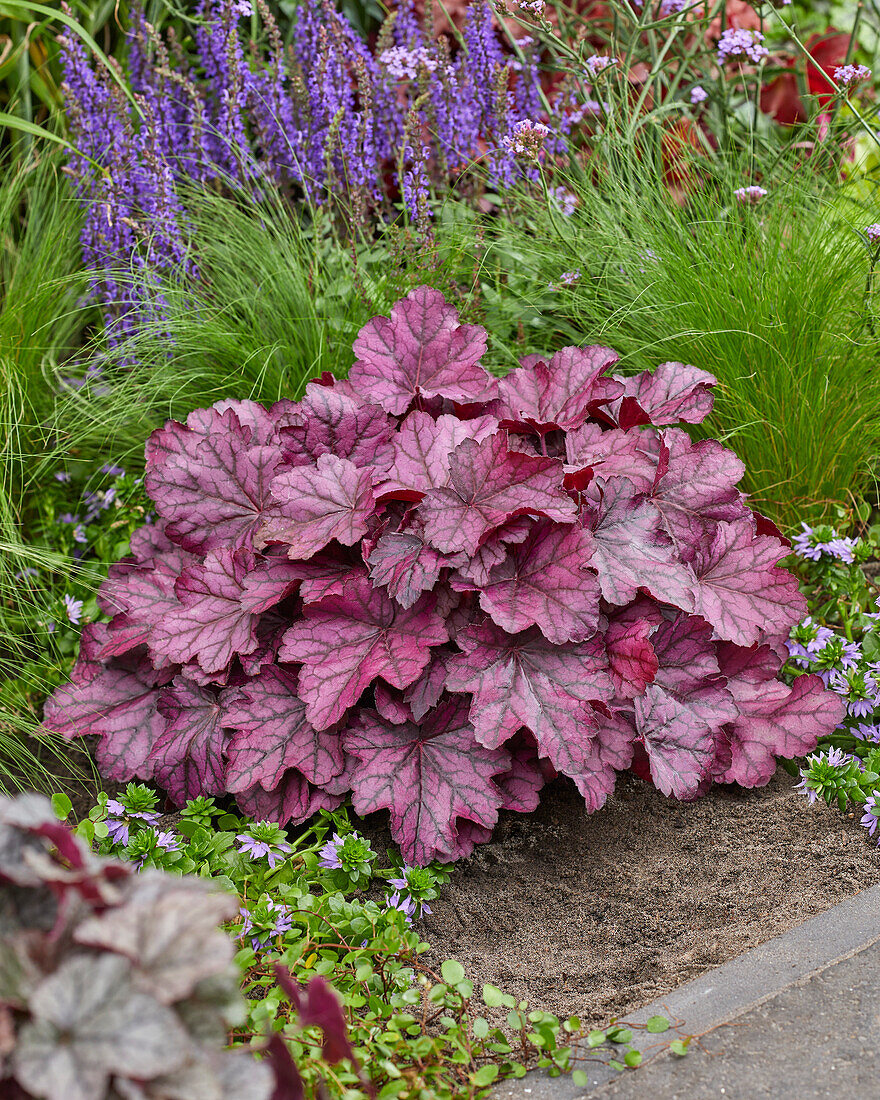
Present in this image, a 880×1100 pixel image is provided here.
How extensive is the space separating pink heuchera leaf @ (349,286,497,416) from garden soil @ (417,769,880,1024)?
91 cm

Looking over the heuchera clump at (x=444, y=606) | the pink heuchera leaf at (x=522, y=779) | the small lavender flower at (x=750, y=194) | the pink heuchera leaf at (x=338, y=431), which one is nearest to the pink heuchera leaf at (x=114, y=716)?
the heuchera clump at (x=444, y=606)

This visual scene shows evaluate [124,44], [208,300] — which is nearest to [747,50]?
[208,300]

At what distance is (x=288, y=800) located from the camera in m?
1.92

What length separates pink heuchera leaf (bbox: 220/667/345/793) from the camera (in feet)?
6.08

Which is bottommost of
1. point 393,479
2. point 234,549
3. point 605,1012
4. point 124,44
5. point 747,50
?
point 605,1012

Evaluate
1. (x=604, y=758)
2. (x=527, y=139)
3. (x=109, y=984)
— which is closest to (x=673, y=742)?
(x=604, y=758)

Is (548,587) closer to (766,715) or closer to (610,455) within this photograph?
(610,455)

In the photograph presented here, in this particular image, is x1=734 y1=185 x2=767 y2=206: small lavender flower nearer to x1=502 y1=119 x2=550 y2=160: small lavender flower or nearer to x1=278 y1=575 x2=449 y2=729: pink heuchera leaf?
x1=502 y1=119 x2=550 y2=160: small lavender flower

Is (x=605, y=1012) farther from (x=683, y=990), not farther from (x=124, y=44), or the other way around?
(x=124, y=44)

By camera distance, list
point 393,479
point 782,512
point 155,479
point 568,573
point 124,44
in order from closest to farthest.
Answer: point 568,573 < point 393,479 < point 155,479 < point 782,512 < point 124,44

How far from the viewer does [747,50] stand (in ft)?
9.53

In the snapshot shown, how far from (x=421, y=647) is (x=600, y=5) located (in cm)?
391

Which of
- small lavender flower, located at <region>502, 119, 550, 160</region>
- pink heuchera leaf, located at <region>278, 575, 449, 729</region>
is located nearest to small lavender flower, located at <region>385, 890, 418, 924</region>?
pink heuchera leaf, located at <region>278, 575, 449, 729</region>

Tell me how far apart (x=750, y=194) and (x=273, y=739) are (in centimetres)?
209
